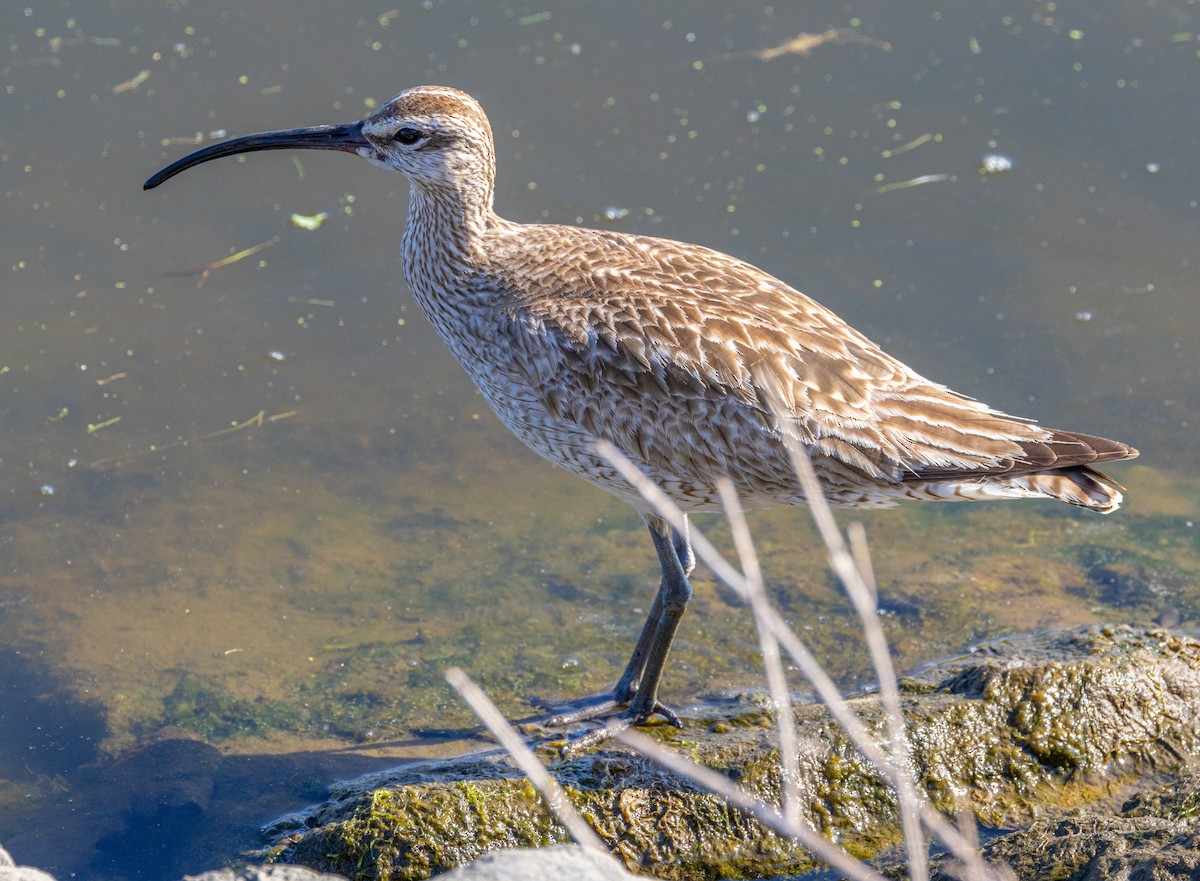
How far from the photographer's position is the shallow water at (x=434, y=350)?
5.36m

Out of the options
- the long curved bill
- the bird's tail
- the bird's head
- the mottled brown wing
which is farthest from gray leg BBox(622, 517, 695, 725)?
the long curved bill

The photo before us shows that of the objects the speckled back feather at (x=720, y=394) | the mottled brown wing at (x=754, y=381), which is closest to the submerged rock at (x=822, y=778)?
the speckled back feather at (x=720, y=394)

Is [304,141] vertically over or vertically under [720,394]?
over

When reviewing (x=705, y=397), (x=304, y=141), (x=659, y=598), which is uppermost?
(x=304, y=141)

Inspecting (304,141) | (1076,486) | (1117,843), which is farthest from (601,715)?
(304,141)

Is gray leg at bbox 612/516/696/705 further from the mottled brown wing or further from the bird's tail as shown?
the bird's tail

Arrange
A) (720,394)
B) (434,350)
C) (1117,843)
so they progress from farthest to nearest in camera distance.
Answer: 1. (434,350)
2. (720,394)
3. (1117,843)

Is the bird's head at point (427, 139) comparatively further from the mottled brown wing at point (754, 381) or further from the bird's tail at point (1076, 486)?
the bird's tail at point (1076, 486)

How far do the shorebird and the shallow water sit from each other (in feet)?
3.72

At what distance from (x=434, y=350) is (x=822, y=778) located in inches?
148

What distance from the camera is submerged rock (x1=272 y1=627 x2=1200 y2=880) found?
4.00 metres

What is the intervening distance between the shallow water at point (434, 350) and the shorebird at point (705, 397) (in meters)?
1.13

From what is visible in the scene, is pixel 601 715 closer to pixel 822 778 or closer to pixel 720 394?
pixel 822 778

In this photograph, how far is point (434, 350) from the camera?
23.7ft
